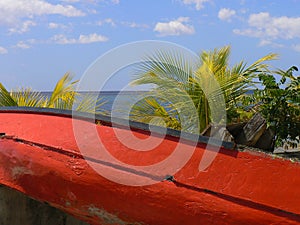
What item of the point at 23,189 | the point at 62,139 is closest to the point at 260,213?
the point at 62,139

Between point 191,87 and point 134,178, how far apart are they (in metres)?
1.95

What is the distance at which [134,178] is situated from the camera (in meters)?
2.37

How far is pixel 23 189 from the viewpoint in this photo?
288 cm

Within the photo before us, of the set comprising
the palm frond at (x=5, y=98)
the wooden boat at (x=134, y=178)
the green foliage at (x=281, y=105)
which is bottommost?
the wooden boat at (x=134, y=178)

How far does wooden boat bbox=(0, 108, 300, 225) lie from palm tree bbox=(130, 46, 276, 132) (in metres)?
1.24

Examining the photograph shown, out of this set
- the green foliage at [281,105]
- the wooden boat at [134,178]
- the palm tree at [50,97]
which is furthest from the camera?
the palm tree at [50,97]

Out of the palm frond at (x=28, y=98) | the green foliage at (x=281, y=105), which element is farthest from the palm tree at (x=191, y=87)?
the palm frond at (x=28, y=98)

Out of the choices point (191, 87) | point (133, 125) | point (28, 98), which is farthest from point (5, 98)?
point (133, 125)

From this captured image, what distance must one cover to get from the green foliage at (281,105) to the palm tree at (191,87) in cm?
60

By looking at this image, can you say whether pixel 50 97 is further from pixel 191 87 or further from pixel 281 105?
pixel 281 105

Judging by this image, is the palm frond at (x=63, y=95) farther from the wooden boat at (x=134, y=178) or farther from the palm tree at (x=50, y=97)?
the wooden boat at (x=134, y=178)

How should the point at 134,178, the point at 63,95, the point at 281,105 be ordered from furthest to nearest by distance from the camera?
the point at 63,95, the point at 281,105, the point at 134,178

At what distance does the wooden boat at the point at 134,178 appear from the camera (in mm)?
2092

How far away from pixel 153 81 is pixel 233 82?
0.79 meters
